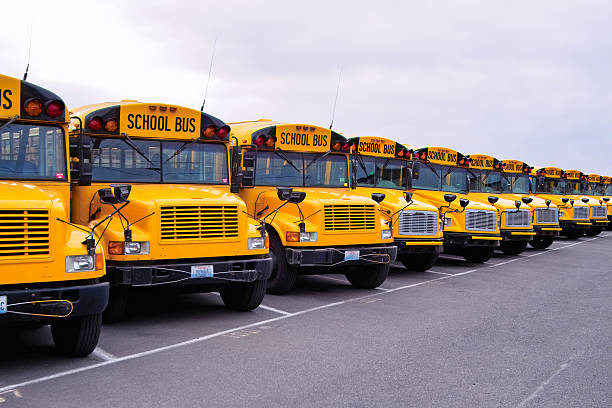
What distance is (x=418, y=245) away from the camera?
1180 cm

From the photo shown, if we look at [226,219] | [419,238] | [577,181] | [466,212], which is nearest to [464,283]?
[419,238]

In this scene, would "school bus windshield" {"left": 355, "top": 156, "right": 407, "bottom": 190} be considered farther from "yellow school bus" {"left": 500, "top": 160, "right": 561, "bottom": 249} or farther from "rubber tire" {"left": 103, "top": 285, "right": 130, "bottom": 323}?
"rubber tire" {"left": 103, "top": 285, "right": 130, "bottom": 323}

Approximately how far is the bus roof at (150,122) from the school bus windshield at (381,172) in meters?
4.79

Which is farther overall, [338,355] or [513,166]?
[513,166]

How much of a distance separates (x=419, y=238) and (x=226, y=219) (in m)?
5.45

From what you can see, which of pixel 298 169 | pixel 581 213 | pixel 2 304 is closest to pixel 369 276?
pixel 298 169

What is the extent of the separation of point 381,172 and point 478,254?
10.7ft

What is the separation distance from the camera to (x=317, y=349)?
6.13m

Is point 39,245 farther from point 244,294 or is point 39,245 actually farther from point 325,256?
point 325,256

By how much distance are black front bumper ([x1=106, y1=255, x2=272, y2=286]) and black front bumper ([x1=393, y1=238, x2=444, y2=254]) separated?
4.66 m

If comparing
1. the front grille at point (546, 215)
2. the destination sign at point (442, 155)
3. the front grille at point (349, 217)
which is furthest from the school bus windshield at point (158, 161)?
the front grille at point (546, 215)

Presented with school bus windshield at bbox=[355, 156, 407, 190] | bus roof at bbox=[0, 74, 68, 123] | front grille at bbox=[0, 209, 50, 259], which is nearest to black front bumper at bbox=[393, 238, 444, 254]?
school bus windshield at bbox=[355, 156, 407, 190]

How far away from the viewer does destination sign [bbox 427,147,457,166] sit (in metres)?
14.4

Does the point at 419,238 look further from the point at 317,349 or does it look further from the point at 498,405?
the point at 498,405
